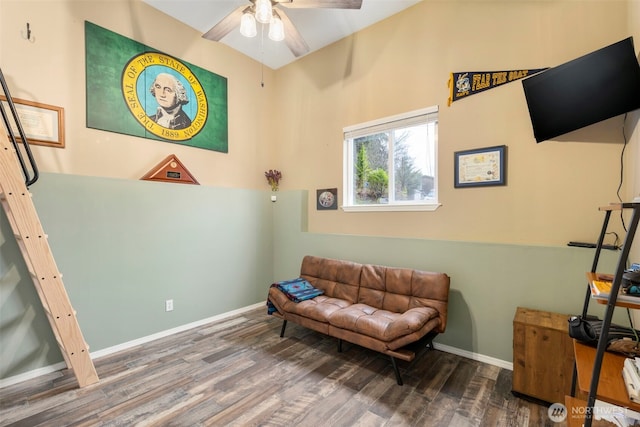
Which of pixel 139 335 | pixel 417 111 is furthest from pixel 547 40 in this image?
pixel 139 335

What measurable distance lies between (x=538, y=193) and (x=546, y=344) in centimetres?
117

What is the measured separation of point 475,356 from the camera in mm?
2621

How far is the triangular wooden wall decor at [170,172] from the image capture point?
309 centimetres

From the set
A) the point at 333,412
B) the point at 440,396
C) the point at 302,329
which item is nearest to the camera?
the point at 333,412

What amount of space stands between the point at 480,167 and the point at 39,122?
3927 mm

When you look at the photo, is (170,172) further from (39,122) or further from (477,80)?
(477,80)

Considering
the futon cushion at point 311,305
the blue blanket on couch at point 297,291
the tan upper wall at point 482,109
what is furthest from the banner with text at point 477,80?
the blue blanket on couch at point 297,291

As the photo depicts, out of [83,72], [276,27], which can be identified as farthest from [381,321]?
[83,72]

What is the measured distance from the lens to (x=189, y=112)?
3.46 m

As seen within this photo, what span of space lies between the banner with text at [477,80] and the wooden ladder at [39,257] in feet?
11.7

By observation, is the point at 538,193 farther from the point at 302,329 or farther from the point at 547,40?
the point at 302,329

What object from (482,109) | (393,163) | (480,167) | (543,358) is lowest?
(543,358)

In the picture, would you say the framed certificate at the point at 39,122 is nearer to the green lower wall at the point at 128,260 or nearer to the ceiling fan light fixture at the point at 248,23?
the green lower wall at the point at 128,260

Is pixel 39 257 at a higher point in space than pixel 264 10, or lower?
lower
